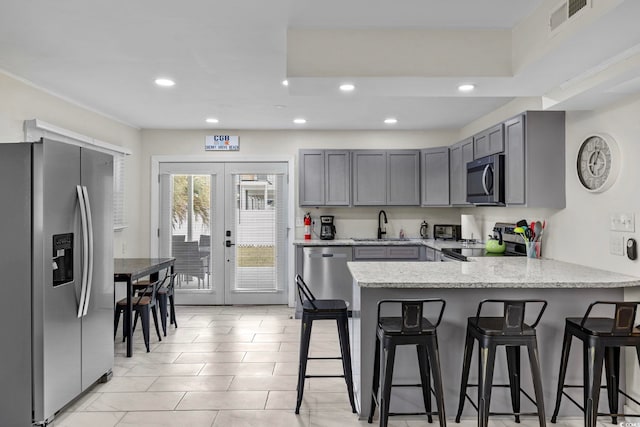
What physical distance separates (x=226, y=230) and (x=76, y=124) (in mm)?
2337

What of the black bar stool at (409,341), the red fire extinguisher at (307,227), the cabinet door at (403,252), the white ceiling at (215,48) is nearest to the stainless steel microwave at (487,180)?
the white ceiling at (215,48)

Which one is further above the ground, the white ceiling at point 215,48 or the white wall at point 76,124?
the white ceiling at point 215,48

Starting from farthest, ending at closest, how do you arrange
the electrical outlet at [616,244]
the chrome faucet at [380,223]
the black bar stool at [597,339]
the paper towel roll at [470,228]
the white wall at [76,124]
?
the chrome faucet at [380,223], the paper towel roll at [470,228], the white wall at [76,124], the electrical outlet at [616,244], the black bar stool at [597,339]

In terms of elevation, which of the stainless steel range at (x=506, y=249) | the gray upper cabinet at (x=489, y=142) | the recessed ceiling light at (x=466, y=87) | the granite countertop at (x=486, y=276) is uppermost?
the recessed ceiling light at (x=466, y=87)

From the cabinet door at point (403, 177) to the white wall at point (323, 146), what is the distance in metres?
0.25

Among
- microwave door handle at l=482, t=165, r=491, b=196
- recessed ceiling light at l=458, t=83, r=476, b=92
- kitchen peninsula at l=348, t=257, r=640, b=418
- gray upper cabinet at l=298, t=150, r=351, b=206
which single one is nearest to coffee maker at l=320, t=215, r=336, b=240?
gray upper cabinet at l=298, t=150, r=351, b=206

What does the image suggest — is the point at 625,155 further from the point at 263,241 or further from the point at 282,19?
the point at 263,241

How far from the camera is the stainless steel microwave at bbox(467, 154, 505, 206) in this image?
4.00 m

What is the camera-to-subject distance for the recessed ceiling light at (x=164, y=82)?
3.77m

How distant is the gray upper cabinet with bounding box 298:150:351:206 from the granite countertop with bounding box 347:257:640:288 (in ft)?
8.39

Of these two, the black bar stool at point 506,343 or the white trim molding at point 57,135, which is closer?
the black bar stool at point 506,343

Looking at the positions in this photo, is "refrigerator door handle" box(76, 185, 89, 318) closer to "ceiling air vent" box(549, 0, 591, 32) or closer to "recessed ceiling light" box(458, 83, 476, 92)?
"recessed ceiling light" box(458, 83, 476, 92)

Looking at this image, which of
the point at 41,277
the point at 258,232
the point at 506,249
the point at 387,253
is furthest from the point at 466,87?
the point at 258,232

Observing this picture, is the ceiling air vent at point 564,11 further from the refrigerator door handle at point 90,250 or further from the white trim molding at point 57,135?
the white trim molding at point 57,135
